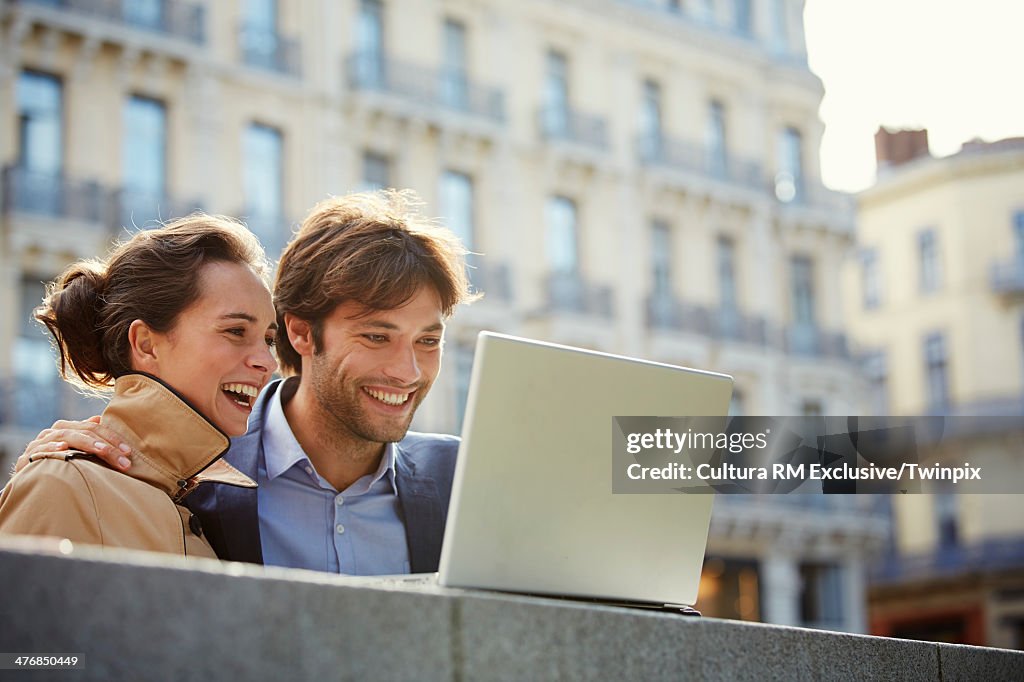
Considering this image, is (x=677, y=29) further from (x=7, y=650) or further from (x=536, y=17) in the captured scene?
(x=7, y=650)

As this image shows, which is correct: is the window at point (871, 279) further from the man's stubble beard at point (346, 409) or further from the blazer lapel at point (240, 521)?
the blazer lapel at point (240, 521)

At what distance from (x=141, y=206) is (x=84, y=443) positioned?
54.8 feet

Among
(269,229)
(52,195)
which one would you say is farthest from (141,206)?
(269,229)

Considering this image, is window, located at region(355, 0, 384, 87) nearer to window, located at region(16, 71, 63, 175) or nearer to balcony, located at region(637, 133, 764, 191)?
window, located at region(16, 71, 63, 175)

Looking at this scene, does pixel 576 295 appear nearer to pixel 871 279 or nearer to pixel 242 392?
pixel 871 279

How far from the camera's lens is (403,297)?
12.3ft

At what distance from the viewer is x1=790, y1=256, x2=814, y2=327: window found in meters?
28.6

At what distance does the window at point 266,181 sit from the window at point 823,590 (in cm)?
1232

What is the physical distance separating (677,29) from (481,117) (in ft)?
18.1

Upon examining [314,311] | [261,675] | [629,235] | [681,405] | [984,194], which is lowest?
[261,675]

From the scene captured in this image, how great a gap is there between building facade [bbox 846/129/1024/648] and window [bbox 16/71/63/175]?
730 inches

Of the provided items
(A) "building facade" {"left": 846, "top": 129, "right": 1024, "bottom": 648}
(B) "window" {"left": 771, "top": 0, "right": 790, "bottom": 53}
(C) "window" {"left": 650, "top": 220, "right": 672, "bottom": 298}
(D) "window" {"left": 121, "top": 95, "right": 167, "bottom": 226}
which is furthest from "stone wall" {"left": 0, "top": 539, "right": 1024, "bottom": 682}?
(A) "building facade" {"left": 846, "top": 129, "right": 1024, "bottom": 648}

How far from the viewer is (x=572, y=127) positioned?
2478 centimetres

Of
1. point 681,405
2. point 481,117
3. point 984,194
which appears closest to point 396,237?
point 681,405
